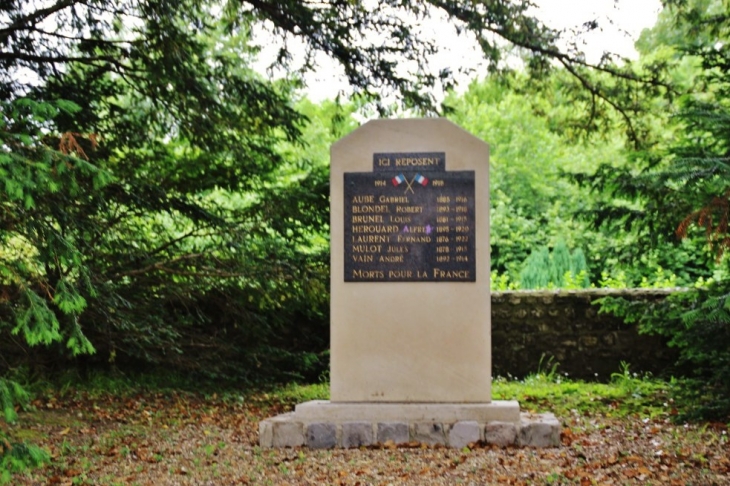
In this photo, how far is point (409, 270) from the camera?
21.2 feet

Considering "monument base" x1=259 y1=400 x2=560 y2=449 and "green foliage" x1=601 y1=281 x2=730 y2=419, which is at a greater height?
"green foliage" x1=601 y1=281 x2=730 y2=419

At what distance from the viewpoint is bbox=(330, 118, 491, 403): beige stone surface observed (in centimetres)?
639

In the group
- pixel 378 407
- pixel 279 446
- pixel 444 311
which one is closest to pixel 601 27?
pixel 444 311

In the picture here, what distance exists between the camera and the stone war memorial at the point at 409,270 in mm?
6395

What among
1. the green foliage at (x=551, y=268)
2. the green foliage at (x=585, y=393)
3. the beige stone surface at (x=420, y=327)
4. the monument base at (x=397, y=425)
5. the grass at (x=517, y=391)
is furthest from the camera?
the green foliage at (x=551, y=268)

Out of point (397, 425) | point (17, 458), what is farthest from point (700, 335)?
point (17, 458)

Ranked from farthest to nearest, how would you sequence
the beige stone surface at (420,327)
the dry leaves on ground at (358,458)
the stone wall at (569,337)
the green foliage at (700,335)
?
the stone wall at (569,337) → the green foliage at (700,335) → the beige stone surface at (420,327) → the dry leaves on ground at (358,458)

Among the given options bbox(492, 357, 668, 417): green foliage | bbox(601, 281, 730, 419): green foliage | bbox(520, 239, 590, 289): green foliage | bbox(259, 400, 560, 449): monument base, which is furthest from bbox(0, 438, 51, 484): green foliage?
bbox(520, 239, 590, 289): green foliage

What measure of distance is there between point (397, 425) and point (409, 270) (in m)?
1.15

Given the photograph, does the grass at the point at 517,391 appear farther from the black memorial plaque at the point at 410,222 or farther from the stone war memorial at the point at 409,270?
the black memorial plaque at the point at 410,222

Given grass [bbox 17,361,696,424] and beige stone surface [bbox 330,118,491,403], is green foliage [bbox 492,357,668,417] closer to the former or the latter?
grass [bbox 17,361,696,424]

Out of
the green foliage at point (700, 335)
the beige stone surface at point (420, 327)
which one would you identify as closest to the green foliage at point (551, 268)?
the green foliage at point (700, 335)

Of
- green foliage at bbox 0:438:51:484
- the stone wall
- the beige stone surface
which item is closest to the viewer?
green foliage at bbox 0:438:51:484

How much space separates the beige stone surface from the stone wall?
4104mm
